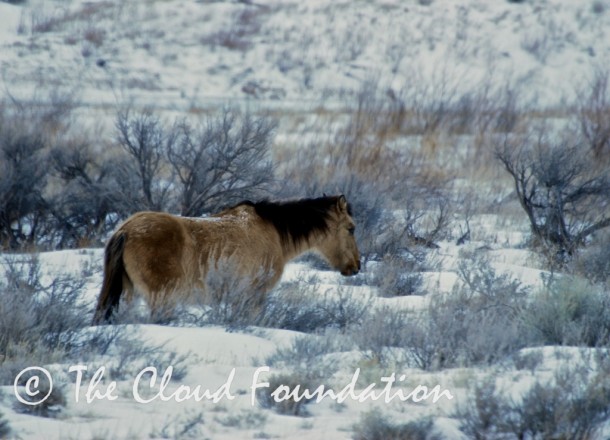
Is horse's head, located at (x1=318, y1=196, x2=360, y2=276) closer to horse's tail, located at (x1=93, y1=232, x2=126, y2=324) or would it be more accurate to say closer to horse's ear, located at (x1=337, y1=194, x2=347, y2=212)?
horse's ear, located at (x1=337, y1=194, x2=347, y2=212)

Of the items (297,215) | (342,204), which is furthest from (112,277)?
(342,204)

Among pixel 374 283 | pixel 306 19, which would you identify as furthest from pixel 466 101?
pixel 306 19

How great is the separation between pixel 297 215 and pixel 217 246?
1.06 meters

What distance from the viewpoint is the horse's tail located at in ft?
21.7

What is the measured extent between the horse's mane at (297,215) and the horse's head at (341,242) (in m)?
0.09

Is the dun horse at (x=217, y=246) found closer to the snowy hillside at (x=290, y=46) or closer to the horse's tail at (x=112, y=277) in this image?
the horse's tail at (x=112, y=277)

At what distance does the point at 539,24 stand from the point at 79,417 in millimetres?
35542

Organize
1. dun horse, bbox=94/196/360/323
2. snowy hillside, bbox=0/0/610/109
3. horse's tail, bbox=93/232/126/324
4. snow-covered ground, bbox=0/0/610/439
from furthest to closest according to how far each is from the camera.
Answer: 1. snowy hillside, bbox=0/0/610/109
2. snow-covered ground, bbox=0/0/610/439
3. dun horse, bbox=94/196/360/323
4. horse's tail, bbox=93/232/126/324

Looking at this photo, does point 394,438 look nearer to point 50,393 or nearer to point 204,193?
point 50,393

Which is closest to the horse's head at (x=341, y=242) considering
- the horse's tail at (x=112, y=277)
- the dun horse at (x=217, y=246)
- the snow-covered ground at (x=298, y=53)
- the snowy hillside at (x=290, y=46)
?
the dun horse at (x=217, y=246)

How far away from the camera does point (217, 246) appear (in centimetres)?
739

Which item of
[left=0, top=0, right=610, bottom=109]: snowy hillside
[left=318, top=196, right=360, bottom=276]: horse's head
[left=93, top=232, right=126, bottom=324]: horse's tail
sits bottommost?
[left=0, top=0, right=610, bottom=109]: snowy hillside

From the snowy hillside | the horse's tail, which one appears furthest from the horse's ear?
the snowy hillside

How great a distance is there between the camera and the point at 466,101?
21500mm
